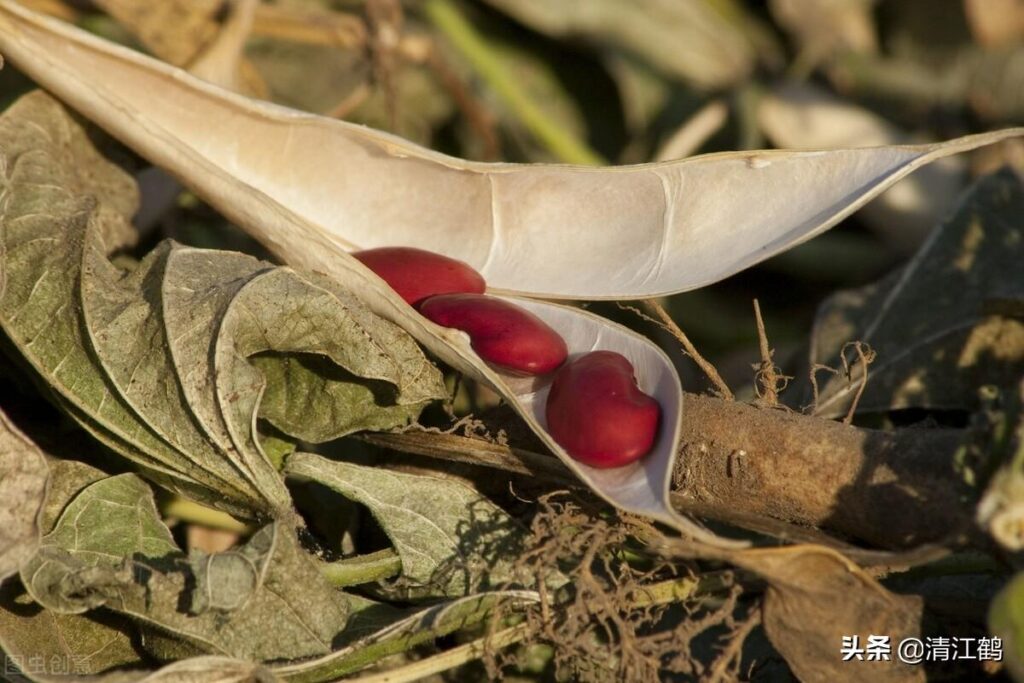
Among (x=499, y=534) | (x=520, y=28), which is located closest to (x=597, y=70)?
(x=520, y=28)

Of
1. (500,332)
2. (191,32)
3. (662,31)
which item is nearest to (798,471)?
(500,332)

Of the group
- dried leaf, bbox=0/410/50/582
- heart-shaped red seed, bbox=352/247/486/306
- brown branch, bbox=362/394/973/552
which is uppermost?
heart-shaped red seed, bbox=352/247/486/306

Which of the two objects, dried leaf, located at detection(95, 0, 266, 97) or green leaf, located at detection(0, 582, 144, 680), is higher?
dried leaf, located at detection(95, 0, 266, 97)

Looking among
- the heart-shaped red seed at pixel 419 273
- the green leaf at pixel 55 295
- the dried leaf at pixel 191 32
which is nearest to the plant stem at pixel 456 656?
the green leaf at pixel 55 295

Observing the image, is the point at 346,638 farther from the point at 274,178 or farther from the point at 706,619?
the point at 274,178

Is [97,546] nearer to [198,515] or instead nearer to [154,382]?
[154,382]

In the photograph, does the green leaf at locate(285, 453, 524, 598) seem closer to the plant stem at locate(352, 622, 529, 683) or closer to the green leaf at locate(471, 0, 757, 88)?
the plant stem at locate(352, 622, 529, 683)

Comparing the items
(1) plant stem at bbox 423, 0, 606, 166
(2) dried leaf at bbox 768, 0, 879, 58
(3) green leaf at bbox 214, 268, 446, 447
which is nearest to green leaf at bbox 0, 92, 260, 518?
(3) green leaf at bbox 214, 268, 446, 447
